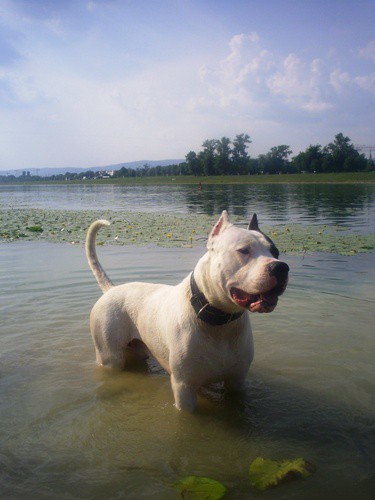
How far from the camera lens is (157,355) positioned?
4512 millimetres

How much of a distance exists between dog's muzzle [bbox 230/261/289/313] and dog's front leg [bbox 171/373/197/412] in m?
1.11

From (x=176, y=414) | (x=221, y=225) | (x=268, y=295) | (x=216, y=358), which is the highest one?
(x=221, y=225)

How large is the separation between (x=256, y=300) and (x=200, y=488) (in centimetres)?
137

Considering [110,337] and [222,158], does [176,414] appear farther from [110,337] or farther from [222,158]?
[222,158]

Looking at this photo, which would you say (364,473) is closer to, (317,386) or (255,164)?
(317,386)

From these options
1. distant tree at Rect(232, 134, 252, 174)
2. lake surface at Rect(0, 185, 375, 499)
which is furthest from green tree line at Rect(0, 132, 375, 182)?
lake surface at Rect(0, 185, 375, 499)

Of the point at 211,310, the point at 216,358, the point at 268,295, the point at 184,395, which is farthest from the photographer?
the point at 184,395

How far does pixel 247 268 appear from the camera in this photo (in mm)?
3373

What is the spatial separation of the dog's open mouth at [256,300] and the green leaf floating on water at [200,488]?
125 centimetres

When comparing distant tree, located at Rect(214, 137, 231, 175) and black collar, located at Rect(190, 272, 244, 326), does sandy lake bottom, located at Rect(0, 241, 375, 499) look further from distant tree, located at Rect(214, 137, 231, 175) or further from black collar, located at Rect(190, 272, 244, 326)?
distant tree, located at Rect(214, 137, 231, 175)

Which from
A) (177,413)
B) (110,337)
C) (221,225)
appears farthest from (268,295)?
(110,337)

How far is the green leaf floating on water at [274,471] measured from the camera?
320 cm

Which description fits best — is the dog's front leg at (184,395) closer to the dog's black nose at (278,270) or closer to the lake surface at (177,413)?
the lake surface at (177,413)

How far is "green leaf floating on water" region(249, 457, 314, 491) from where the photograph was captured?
10.5 ft
